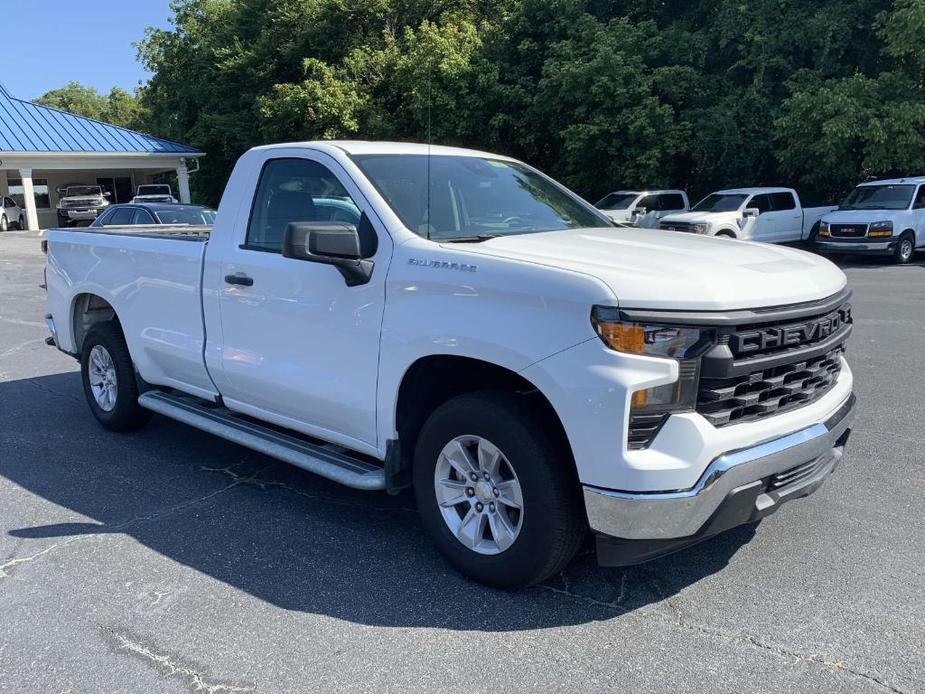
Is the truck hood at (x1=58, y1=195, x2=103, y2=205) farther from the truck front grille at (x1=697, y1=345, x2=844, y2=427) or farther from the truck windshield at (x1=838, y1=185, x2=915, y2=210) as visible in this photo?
the truck front grille at (x1=697, y1=345, x2=844, y2=427)

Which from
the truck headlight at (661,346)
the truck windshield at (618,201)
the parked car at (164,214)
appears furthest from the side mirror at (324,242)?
the truck windshield at (618,201)

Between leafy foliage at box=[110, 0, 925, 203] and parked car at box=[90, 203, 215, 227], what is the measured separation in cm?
534

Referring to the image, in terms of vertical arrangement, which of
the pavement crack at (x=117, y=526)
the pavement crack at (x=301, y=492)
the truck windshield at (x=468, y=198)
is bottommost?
the pavement crack at (x=117, y=526)

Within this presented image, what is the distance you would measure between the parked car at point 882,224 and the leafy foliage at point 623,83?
141 cm

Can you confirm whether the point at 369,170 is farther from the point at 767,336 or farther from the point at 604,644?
the point at 604,644

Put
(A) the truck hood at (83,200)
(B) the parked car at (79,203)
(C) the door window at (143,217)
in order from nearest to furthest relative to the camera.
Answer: (C) the door window at (143,217)
(B) the parked car at (79,203)
(A) the truck hood at (83,200)

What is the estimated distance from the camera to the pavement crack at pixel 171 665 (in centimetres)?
286

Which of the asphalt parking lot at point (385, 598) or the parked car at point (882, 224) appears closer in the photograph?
the asphalt parking lot at point (385, 598)

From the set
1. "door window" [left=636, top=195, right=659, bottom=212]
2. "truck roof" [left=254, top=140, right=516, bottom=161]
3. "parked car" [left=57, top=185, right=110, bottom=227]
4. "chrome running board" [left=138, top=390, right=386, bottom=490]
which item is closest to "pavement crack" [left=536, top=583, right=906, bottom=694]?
"chrome running board" [left=138, top=390, right=386, bottom=490]

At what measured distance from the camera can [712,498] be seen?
9.68 ft

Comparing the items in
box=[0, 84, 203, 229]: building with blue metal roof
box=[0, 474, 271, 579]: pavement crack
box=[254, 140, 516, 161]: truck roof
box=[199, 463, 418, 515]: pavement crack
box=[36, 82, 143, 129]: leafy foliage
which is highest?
box=[36, 82, 143, 129]: leafy foliage

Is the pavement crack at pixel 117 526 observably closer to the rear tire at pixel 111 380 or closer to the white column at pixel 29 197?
the rear tire at pixel 111 380

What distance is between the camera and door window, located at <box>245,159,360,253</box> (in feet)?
13.8

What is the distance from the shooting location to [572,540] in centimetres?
324
